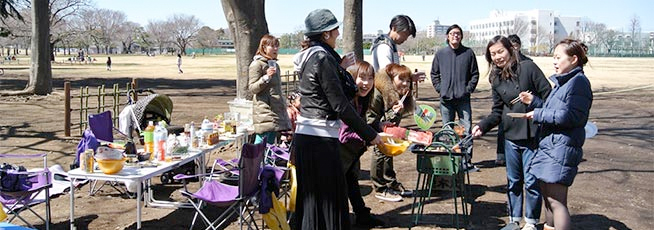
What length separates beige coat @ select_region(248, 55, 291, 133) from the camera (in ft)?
19.6

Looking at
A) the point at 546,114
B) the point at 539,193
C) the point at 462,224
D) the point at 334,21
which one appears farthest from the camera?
the point at 462,224

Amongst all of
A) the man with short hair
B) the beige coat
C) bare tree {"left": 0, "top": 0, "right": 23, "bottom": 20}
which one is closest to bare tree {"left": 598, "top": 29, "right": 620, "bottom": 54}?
bare tree {"left": 0, "top": 0, "right": 23, "bottom": 20}

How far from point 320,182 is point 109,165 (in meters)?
1.67

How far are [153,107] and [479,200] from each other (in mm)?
3920

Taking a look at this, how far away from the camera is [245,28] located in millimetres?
8430

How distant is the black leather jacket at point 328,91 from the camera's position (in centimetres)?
353

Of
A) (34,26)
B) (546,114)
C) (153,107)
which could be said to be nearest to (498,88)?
(546,114)

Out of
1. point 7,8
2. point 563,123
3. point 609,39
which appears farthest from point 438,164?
point 609,39

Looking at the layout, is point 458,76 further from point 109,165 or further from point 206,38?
point 206,38

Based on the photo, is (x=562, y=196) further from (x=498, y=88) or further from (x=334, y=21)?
(x=334, y=21)

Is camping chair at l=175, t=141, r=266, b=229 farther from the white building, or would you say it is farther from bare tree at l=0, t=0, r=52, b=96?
the white building

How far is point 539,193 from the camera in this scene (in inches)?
179

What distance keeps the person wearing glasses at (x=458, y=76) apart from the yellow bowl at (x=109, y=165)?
170 inches

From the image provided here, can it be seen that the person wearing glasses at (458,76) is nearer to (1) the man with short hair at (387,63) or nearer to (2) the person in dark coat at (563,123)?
(1) the man with short hair at (387,63)
